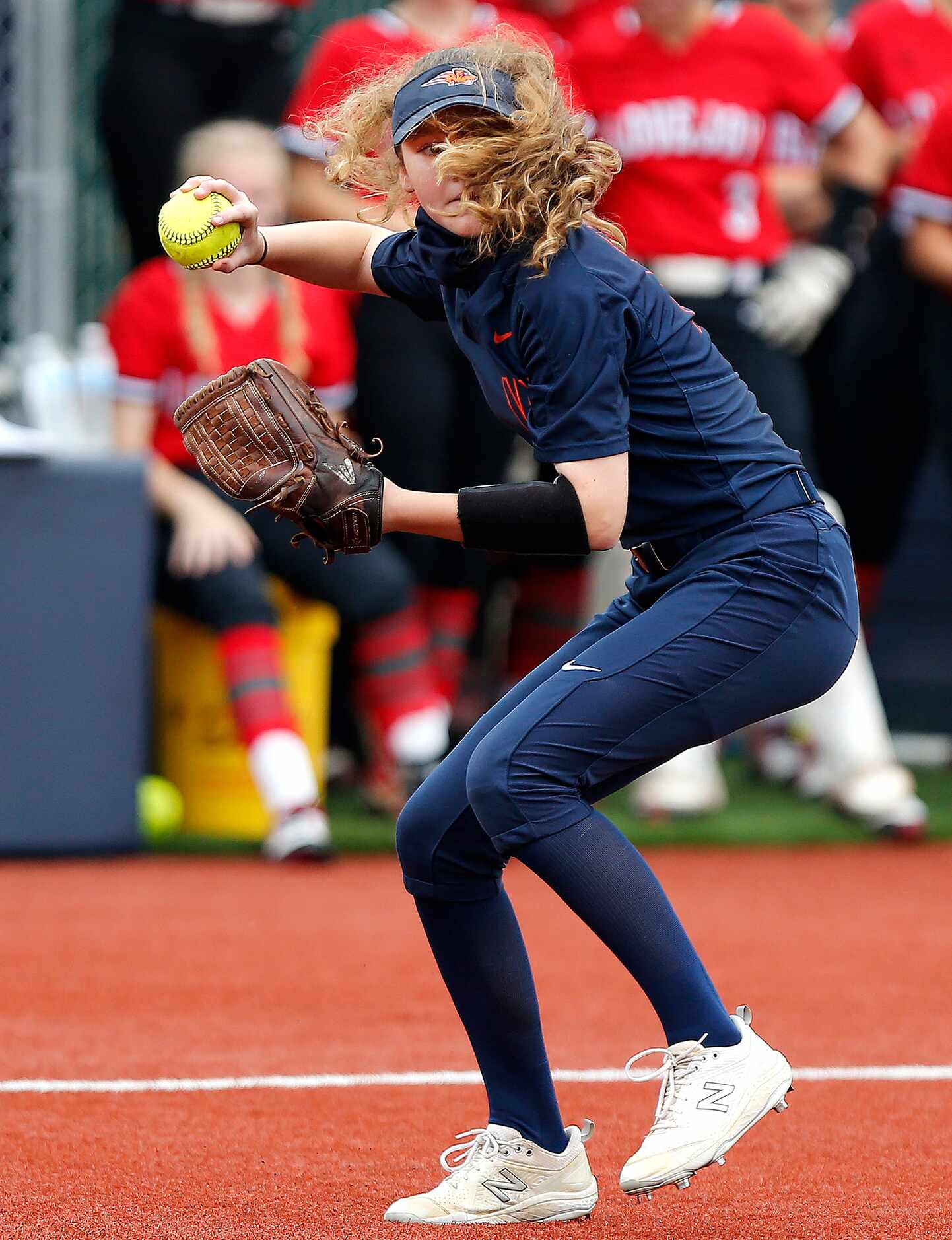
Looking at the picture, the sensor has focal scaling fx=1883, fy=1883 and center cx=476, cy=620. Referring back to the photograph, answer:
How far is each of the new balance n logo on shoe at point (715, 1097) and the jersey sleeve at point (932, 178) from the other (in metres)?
4.10

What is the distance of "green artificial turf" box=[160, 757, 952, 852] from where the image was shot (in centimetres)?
583

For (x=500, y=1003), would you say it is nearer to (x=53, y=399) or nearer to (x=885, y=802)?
(x=885, y=802)

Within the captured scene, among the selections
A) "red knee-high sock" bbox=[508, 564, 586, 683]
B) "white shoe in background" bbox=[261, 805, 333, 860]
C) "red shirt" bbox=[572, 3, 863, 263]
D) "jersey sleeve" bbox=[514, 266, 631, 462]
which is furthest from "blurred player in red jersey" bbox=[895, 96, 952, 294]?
"jersey sleeve" bbox=[514, 266, 631, 462]

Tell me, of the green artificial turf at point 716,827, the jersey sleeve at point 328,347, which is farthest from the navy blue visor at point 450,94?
the green artificial turf at point 716,827

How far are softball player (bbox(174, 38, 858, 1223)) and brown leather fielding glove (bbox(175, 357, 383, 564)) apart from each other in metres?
0.05

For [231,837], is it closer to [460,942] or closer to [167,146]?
[167,146]

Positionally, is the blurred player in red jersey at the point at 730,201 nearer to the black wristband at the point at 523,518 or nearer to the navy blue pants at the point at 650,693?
the navy blue pants at the point at 650,693

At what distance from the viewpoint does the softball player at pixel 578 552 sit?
2.54 m

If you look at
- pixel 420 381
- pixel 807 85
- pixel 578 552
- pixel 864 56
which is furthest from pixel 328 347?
pixel 578 552

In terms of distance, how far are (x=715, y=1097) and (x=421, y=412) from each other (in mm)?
3688

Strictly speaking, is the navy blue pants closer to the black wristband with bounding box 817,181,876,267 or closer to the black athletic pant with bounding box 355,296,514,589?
the black athletic pant with bounding box 355,296,514,589

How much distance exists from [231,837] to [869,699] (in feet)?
6.70

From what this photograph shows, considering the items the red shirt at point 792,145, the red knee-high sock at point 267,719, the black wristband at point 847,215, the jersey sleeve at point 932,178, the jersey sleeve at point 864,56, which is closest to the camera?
the red knee-high sock at point 267,719

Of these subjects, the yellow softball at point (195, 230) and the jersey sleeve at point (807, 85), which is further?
the jersey sleeve at point (807, 85)
